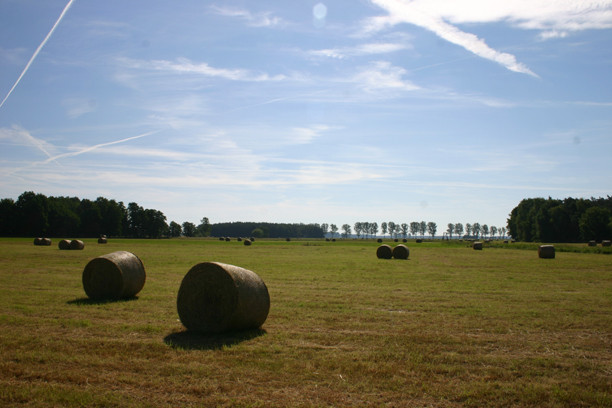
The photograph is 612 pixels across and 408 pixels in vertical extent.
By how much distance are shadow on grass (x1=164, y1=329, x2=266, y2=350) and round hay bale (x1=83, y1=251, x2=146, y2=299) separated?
5.82 m

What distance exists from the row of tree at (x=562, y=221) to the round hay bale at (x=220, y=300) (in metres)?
113

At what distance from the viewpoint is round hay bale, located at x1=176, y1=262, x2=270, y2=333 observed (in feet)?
33.2

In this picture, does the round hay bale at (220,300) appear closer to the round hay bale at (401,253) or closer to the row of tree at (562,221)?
the round hay bale at (401,253)

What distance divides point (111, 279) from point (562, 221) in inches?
5050

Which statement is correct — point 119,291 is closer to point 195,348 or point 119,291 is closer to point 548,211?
point 195,348

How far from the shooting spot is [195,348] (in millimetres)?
8836

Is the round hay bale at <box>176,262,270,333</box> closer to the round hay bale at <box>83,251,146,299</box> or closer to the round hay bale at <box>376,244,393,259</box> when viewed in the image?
the round hay bale at <box>83,251,146,299</box>

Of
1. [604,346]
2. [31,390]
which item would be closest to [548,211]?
[604,346]

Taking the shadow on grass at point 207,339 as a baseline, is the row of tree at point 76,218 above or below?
above

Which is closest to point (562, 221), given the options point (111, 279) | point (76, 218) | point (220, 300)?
point (111, 279)

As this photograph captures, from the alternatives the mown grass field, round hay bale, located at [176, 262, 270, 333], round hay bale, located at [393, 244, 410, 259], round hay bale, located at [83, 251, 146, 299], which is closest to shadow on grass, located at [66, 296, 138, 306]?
the mown grass field

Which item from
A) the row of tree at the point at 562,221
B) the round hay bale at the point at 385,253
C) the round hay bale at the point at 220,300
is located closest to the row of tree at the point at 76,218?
the round hay bale at the point at 385,253

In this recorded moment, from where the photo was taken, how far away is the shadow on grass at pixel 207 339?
9031 millimetres

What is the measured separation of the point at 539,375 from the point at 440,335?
2650 millimetres
